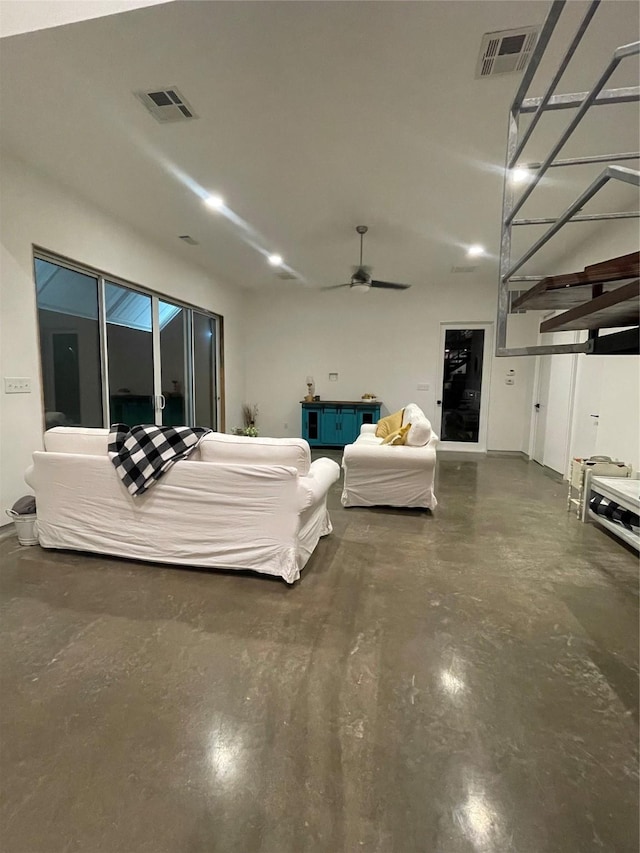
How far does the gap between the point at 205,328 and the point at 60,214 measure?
3.01 meters

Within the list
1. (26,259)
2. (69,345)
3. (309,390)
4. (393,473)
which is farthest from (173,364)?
(393,473)

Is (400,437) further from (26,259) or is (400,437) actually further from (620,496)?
(26,259)

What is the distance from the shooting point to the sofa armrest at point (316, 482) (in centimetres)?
245

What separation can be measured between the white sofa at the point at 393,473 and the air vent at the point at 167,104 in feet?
9.26

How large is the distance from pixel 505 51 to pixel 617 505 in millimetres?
3166

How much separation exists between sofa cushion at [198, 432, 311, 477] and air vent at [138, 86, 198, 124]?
7.03 ft

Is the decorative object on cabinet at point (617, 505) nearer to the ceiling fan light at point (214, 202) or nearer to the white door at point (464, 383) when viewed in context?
the white door at point (464, 383)

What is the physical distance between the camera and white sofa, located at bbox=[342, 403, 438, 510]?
375 cm

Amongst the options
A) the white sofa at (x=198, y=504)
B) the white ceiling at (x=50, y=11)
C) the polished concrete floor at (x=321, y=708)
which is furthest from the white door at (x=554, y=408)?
the white ceiling at (x=50, y=11)

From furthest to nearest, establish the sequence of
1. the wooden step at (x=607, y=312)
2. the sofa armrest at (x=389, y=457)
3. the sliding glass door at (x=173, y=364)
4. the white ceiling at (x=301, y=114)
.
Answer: the sliding glass door at (x=173, y=364)
the sofa armrest at (x=389, y=457)
the white ceiling at (x=301, y=114)
the wooden step at (x=607, y=312)

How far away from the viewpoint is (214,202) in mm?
3891

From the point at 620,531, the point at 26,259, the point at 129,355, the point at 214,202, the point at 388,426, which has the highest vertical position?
the point at 214,202

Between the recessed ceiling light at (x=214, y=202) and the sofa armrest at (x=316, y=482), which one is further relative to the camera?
the recessed ceiling light at (x=214, y=202)

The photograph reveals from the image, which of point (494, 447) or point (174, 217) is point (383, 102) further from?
point (494, 447)
